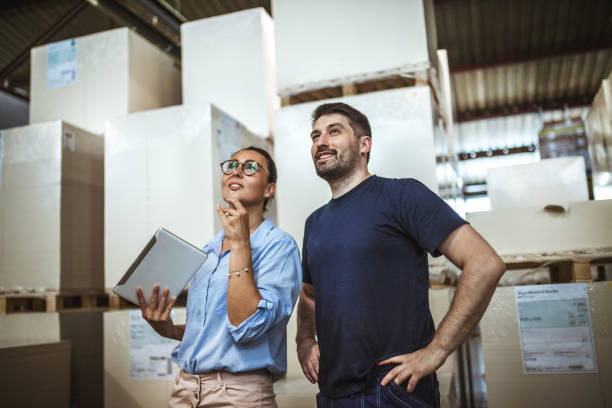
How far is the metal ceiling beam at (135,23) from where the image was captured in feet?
17.8

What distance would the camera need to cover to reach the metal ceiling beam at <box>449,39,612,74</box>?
760 centimetres

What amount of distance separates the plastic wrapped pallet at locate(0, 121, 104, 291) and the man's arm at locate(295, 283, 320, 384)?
1955mm

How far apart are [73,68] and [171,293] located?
290 centimetres

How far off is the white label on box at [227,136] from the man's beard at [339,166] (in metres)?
1.47

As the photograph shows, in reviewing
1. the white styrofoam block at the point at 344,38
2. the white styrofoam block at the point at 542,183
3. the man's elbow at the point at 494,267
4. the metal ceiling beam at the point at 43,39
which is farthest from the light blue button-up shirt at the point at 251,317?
the metal ceiling beam at the point at 43,39

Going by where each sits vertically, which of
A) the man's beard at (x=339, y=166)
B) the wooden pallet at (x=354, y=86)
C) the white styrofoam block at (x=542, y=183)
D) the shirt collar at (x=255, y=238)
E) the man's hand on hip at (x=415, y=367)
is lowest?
the man's hand on hip at (x=415, y=367)

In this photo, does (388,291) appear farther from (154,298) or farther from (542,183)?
(542,183)

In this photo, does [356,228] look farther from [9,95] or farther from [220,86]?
[9,95]

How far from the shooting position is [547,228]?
269 centimetres

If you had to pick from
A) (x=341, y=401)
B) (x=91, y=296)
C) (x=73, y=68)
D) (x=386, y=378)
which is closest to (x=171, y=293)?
(x=341, y=401)

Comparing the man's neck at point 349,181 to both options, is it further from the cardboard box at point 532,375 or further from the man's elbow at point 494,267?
the cardboard box at point 532,375

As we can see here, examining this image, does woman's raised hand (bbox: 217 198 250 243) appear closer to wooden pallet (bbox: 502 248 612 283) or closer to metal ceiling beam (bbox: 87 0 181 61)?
wooden pallet (bbox: 502 248 612 283)

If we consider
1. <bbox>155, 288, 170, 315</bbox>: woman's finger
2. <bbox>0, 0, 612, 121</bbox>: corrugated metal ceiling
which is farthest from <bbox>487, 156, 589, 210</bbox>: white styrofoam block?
<bbox>0, 0, 612, 121</bbox>: corrugated metal ceiling

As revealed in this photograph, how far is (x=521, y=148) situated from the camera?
12086 millimetres
